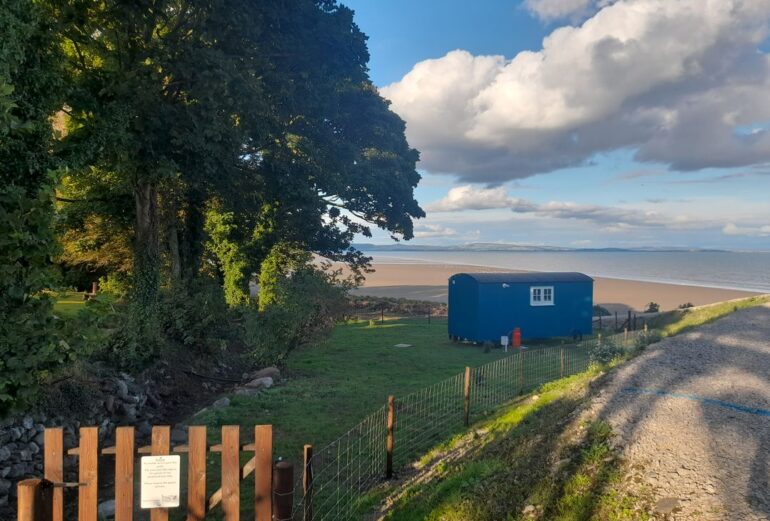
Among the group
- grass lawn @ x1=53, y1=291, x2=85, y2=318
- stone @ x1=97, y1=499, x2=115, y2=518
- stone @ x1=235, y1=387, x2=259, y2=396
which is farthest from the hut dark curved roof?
stone @ x1=97, y1=499, x2=115, y2=518

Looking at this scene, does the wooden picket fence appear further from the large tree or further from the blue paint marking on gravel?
the large tree

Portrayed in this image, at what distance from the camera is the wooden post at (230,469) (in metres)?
4.04

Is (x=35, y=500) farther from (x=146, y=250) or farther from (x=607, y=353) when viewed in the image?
(x=146, y=250)

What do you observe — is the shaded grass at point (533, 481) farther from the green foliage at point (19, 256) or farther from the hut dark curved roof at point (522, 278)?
the hut dark curved roof at point (522, 278)

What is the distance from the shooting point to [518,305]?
24281 mm

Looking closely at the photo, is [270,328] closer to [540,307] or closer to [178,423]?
[178,423]

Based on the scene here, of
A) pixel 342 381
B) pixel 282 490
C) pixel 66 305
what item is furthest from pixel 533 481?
pixel 66 305

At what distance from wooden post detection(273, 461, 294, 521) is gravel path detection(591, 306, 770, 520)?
12.2 ft

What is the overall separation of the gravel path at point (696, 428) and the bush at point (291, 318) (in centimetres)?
1013

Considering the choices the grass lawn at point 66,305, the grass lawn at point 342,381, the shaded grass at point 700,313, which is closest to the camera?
the grass lawn at point 66,305

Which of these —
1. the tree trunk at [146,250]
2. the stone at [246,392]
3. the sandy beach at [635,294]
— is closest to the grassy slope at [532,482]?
the stone at [246,392]

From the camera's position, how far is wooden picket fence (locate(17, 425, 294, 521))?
3939 millimetres

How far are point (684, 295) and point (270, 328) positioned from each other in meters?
54.2

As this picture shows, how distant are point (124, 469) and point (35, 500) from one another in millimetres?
637
